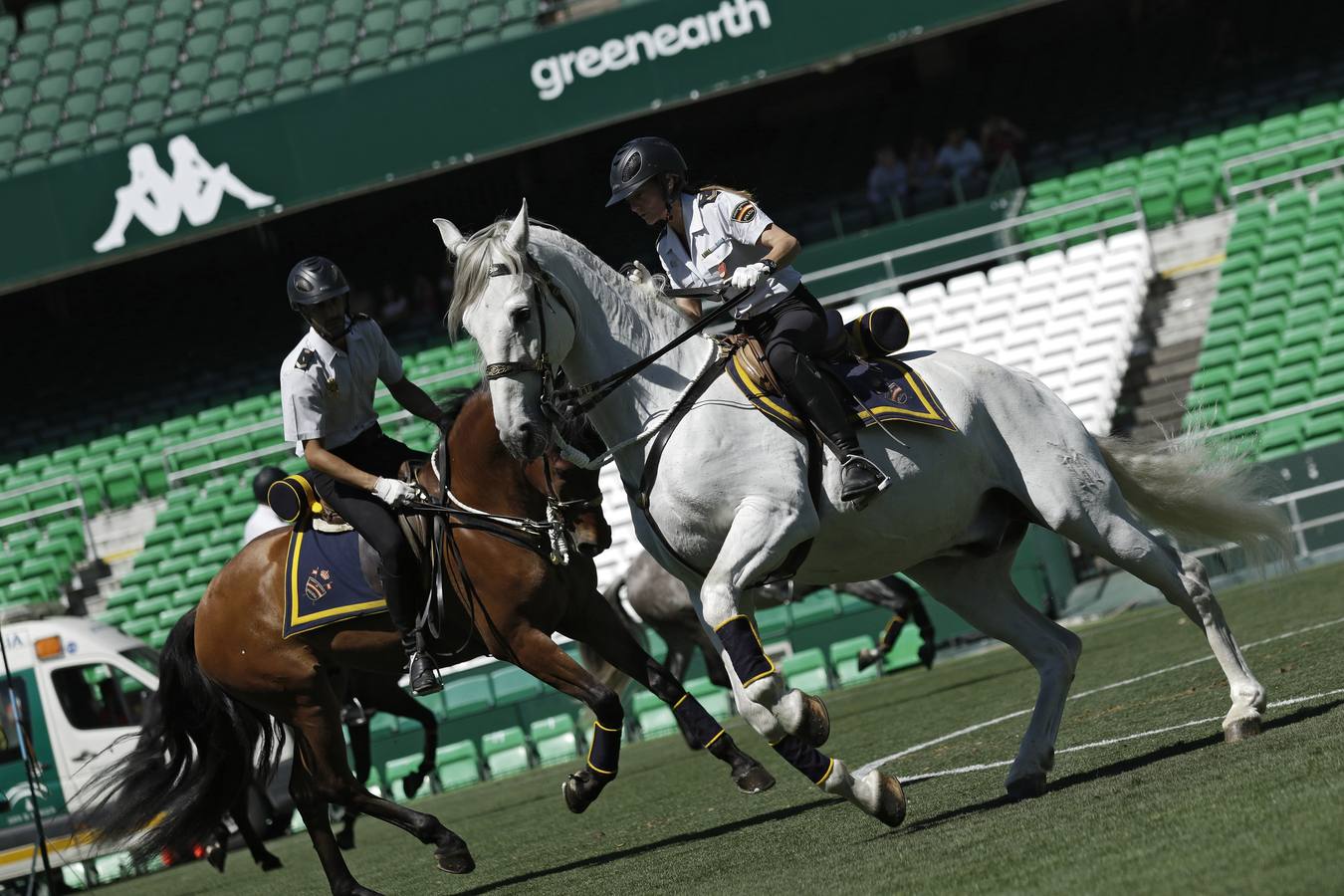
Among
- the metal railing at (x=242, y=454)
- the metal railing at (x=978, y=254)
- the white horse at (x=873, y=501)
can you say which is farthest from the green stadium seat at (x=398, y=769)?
the white horse at (x=873, y=501)

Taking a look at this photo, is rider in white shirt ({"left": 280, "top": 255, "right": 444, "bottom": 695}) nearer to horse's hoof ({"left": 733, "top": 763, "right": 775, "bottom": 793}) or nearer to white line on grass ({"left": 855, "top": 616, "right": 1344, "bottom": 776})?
horse's hoof ({"left": 733, "top": 763, "right": 775, "bottom": 793})

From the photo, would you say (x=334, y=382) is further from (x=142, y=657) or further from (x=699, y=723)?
(x=142, y=657)

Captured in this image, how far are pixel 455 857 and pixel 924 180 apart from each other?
64.5ft

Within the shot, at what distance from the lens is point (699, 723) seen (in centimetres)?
739

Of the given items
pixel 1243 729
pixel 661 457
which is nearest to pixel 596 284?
pixel 661 457

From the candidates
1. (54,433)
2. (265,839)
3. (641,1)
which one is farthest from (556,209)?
(265,839)

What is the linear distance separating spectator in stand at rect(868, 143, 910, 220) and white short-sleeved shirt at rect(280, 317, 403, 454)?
17849 mm

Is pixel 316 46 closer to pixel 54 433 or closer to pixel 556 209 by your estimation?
pixel 556 209

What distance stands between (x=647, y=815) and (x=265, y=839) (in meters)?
7.82

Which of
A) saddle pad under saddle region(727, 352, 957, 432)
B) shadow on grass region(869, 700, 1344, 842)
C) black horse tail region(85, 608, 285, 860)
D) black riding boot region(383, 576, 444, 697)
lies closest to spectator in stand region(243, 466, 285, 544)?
black horse tail region(85, 608, 285, 860)

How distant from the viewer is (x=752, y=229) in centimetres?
647

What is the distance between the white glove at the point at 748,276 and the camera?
6281 mm

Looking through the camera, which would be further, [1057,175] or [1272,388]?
[1057,175]

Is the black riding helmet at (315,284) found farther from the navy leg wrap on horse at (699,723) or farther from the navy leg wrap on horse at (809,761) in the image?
the navy leg wrap on horse at (809,761)
